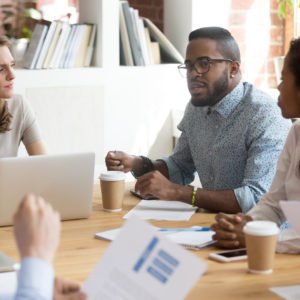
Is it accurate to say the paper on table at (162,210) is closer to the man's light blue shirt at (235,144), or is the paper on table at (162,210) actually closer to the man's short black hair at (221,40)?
the man's light blue shirt at (235,144)

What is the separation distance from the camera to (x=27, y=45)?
442 centimetres

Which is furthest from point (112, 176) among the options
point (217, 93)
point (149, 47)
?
point (149, 47)

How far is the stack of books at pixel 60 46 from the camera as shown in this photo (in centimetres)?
434

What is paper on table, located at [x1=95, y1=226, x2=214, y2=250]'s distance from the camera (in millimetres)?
2170

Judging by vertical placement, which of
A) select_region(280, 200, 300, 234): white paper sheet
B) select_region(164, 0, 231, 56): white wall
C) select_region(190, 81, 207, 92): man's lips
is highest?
select_region(164, 0, 231, 56): white wall

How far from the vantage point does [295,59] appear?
2.34 m

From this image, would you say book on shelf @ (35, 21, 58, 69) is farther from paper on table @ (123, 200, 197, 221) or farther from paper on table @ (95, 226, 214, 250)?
paper on table @ (95, 226, 214, 250)

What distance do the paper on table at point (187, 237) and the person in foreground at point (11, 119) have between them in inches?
45.0

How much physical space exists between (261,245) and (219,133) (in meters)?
1.06

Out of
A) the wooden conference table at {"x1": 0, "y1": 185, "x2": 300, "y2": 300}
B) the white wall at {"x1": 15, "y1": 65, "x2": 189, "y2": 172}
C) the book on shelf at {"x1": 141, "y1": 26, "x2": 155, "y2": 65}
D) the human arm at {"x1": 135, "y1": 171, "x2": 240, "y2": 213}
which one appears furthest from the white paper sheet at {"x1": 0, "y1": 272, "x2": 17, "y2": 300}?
the book on shelf at {"x1": 141, "y1": 26, "x2": 155, "y2": 65}

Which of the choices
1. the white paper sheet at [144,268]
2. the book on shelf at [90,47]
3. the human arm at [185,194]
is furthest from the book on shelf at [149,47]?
the white paper sheet at [144,268]

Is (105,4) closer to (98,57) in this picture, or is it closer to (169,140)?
(98,57)

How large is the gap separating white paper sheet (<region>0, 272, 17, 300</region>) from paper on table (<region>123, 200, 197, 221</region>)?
0.67 metres

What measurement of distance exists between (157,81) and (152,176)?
213 cm
